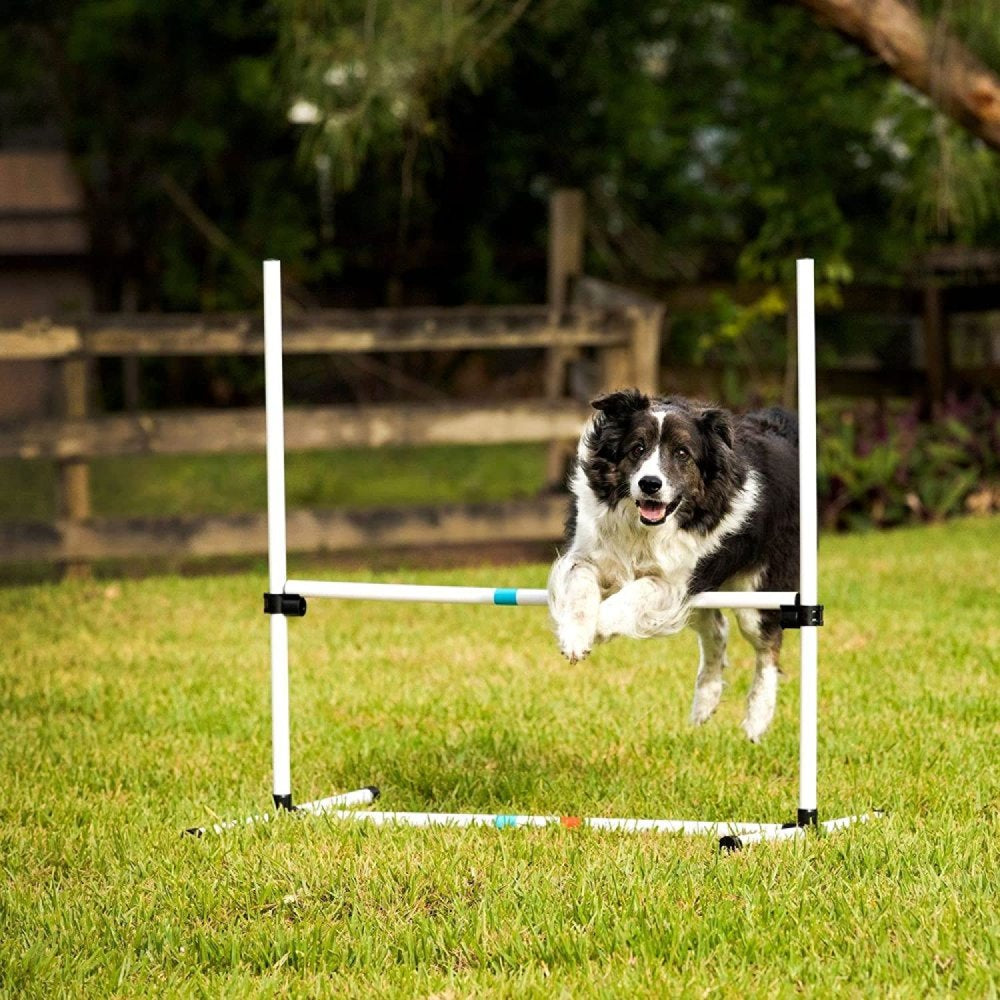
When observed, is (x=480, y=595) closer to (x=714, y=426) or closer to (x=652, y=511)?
(x=652, y=511)

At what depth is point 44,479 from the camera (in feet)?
46.8

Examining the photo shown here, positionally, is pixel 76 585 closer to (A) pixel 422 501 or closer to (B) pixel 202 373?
(A) pixel 422 501

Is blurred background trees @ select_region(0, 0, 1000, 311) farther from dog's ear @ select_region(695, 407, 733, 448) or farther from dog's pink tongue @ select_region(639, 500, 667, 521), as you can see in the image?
dog's pink tongue @ select_region(639, 500, 667, 521)

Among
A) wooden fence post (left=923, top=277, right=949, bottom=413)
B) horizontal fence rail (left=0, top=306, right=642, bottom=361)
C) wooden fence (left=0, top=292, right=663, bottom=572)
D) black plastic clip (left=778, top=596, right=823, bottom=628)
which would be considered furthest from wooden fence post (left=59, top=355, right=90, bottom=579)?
wooden fence post (left=923, top=277, right=949, bottom=413)

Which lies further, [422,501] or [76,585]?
[422,501]

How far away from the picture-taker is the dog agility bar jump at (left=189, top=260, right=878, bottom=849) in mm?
4238

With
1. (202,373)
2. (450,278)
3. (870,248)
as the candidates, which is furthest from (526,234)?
(870,248)

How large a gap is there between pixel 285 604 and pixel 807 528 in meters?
1.54

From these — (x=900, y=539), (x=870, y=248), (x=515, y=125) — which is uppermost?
(x=515, y=125)

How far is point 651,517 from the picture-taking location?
4223 millimetres

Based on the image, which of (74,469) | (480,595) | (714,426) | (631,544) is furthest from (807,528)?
(74,469)

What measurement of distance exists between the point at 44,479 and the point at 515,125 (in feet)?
18.9

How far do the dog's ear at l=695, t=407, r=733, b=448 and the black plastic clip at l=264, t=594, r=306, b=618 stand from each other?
1269 millimetres

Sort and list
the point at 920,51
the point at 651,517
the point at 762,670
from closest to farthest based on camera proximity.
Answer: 1. the point at 651,517
2. the point at 762,670
3. the point at 920,51
